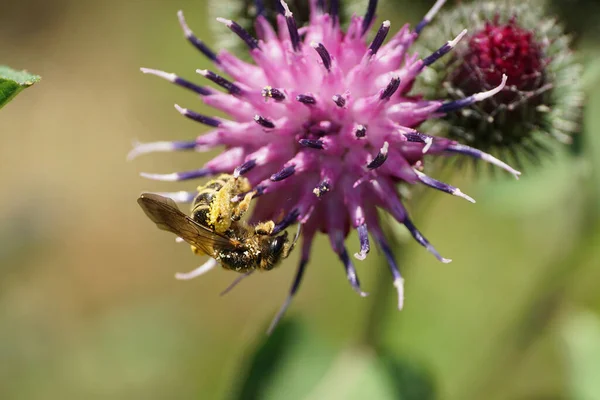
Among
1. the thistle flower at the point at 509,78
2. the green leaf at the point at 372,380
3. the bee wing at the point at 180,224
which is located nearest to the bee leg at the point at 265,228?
the bee wing at the point at 180,224

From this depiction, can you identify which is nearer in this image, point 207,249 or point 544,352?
point 207,249

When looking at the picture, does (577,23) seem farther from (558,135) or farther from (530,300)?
(530,300)

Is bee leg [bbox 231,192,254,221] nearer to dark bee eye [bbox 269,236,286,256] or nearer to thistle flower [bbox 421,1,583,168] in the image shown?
dark bee eye [bbox 269,236,286,256]

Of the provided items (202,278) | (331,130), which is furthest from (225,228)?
(202,278)

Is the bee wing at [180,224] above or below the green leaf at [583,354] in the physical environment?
above

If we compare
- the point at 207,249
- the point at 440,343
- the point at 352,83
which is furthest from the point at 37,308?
the point at 352,83

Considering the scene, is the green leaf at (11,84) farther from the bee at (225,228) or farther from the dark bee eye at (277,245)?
the dark bee eye at (277,245)

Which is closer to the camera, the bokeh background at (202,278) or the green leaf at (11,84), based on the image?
the green leaf at (11,84)
